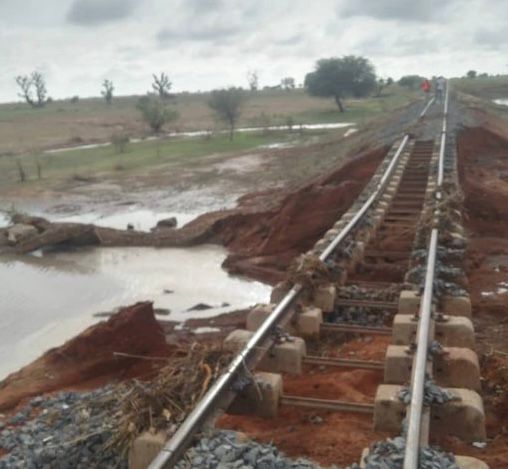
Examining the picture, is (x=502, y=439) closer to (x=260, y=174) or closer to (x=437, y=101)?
(x=260, y=174)

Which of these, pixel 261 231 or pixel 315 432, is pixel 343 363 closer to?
pixel 315 432

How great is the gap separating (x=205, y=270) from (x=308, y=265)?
24.8 feet

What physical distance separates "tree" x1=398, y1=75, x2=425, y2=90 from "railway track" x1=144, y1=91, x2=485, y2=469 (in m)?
101

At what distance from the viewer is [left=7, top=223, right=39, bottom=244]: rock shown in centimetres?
1881

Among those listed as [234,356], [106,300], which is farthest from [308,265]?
[106,300]

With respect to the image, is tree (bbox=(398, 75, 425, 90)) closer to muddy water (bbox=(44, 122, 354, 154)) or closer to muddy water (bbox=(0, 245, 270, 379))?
muddy water (bbox=(44, 122, 354, 154))

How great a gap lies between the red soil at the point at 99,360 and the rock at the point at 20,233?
10394mm

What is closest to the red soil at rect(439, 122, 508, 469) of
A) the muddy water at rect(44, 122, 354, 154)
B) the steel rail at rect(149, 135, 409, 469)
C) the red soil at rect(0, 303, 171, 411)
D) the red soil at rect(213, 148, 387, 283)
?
the steel rail at rect(149, 135, 409, 469)

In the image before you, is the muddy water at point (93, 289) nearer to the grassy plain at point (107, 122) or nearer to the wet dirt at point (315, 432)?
the wet dirt at point (315, 432)

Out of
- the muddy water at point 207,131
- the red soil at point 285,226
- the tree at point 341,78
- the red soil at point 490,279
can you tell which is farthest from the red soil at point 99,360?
the tree at point 341,78

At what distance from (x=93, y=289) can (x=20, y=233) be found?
5.43 m

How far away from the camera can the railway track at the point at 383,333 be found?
4.92 metres

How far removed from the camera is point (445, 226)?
1012 centimetres

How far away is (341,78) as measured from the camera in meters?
73.6
